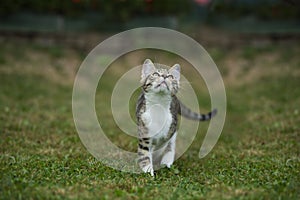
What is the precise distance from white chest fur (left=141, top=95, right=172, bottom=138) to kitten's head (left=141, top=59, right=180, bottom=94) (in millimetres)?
176

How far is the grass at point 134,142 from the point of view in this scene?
492 cm

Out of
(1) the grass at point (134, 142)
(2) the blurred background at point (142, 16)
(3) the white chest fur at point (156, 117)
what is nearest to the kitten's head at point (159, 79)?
(3) the white chest fur at point (156, 117)

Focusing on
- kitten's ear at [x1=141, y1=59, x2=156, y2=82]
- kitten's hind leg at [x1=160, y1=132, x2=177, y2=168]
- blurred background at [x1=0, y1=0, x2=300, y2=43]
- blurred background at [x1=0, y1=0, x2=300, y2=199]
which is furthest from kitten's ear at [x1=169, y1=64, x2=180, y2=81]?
blurred background at [x1=0, y1=0, x2=300, y2=43]

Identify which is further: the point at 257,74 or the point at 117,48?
the point at 117,48

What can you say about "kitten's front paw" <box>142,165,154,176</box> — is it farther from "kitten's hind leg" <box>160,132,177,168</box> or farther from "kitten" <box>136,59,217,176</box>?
"kitten's hind leg" <box>160,132,177,168</box>

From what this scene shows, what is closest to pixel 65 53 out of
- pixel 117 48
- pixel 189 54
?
pixel 117 48

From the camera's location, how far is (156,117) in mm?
5824

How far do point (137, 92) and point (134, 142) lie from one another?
5.23 metres

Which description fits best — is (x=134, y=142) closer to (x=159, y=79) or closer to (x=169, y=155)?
(x=169, y=155)

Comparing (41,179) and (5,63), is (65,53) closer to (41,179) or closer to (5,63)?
(5,63)

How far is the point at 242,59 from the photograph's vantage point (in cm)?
1573

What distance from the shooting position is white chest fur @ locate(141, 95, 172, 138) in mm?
5809

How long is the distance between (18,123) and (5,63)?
19.9 ft

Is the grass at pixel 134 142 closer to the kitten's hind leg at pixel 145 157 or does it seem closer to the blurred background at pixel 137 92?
the blurred background at pixel 137 92
